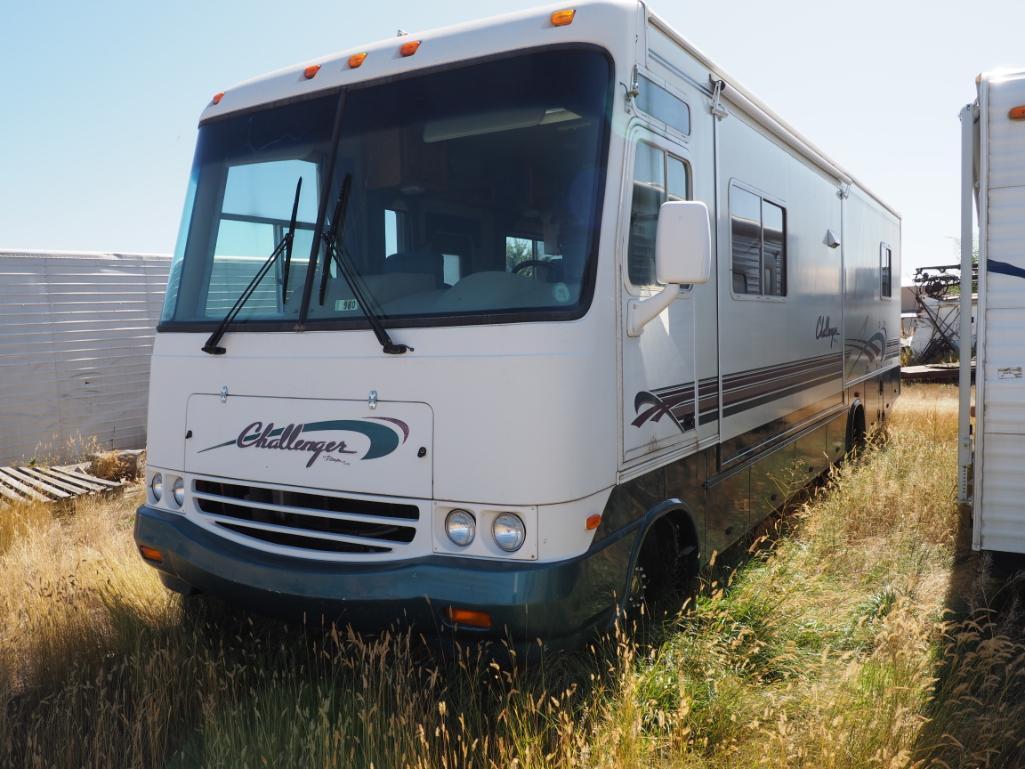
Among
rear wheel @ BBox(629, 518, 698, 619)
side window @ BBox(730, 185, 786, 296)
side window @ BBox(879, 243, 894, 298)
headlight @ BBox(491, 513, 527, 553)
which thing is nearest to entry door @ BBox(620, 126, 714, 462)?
rear wheel @ BBox(629, 518, 698, 619)

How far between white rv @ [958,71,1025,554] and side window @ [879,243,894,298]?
540cm

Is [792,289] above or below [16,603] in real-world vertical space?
above

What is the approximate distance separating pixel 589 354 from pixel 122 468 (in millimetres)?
6456

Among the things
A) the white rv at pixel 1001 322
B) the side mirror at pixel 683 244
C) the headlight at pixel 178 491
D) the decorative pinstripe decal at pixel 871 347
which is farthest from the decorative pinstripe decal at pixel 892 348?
the headlight at pixel 178 491

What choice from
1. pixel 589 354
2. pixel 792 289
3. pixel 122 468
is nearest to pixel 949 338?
pixel 792 289

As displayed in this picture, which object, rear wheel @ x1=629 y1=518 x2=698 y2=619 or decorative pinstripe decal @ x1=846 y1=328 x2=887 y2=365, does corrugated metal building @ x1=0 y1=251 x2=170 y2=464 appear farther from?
decorative pinstripe decal @ x1=846 y1=328 x2=887 y2=365

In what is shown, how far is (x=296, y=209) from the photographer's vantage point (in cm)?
377

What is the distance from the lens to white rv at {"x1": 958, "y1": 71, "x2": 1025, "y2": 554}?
4.06 metres

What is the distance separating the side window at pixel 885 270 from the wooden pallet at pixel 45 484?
7.95m

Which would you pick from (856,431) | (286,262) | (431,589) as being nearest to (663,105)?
(286,262)

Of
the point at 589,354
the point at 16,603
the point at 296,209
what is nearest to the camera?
the point at 589,354

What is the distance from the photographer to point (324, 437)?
3.49m

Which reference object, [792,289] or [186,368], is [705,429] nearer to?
[792,289]

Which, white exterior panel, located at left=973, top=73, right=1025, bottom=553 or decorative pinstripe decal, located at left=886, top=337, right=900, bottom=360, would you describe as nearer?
white exterior panel, located at left=973, top=73, right=1025, bottom=553
